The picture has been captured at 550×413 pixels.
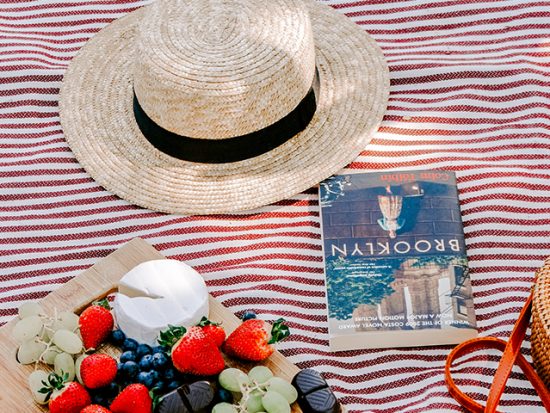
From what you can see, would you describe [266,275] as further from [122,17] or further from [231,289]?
[122,17]

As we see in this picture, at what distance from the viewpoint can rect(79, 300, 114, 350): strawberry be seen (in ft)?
3.88

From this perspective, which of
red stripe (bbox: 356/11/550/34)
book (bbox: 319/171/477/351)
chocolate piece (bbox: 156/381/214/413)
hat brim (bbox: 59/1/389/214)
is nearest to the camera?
chocolate piece (bbox: 156/381/214/413)

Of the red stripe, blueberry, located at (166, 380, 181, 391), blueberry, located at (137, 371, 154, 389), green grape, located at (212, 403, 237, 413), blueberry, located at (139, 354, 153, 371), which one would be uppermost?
the red stripe

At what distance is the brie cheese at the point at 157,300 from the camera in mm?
1176

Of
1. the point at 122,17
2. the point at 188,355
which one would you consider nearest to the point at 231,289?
the point at 188,355

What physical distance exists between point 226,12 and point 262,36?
85mm

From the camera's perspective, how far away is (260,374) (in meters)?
1.13

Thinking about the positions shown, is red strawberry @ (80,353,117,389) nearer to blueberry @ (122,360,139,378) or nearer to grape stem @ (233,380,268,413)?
Answer: blueberry @ (122,360,139,378)

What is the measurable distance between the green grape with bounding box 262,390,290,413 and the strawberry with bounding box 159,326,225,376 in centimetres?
8

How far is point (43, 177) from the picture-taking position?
1525mm

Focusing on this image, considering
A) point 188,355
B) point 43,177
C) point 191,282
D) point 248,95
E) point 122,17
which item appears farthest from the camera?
point 122,17

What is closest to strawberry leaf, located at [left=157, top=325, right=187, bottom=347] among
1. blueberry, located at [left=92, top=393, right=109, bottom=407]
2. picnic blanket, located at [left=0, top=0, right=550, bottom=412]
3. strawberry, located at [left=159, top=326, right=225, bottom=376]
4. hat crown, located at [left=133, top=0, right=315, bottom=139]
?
strawberry, located at [left=159, top=326, right=225, bottom=376]

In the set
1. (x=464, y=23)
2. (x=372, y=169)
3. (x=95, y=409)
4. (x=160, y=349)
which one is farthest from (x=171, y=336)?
(x=464, y=23)

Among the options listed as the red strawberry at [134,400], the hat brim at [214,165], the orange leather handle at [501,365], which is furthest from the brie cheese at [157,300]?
the orange leather handle at [501,365]
